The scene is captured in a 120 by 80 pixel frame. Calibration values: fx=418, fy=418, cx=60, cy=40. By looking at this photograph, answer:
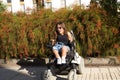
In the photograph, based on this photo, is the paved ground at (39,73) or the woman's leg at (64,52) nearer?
the woman's leg at (64,52)

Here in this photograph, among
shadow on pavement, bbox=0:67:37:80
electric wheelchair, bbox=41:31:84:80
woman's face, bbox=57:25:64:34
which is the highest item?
woman's face, bbox=57:25:64:34

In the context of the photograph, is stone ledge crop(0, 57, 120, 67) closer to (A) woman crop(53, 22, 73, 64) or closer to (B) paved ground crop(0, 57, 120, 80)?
(B) paved ground crop(0, 57, 120, 80)

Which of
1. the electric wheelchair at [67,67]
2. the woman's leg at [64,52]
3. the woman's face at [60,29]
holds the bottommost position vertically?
the electric wheelchair at [67,67]

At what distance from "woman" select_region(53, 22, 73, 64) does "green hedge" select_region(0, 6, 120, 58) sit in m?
2.40

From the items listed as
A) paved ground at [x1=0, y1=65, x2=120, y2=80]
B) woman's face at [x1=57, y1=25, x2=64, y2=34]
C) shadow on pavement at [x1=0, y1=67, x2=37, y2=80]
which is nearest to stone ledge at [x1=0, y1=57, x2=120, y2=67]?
paved ground at [x1=0, y1=65, x2=120, y2=80]

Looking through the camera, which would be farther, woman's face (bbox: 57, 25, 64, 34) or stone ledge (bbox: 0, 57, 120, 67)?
stone ledge (bbox: 0, 57, 120, 67)

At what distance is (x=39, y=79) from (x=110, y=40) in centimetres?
336

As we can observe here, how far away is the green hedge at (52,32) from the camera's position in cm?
1363

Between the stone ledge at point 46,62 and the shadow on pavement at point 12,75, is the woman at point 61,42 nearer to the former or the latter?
the shadow on pavement at point 12,75

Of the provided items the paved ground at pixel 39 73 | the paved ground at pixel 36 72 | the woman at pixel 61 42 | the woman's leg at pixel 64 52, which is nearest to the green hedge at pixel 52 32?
the paved ground at pixel 36 72

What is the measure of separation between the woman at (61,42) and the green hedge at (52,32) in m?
2.40

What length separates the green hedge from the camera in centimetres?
1363

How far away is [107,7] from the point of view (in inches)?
573

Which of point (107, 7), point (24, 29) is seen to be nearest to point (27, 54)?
point (24, 29)
